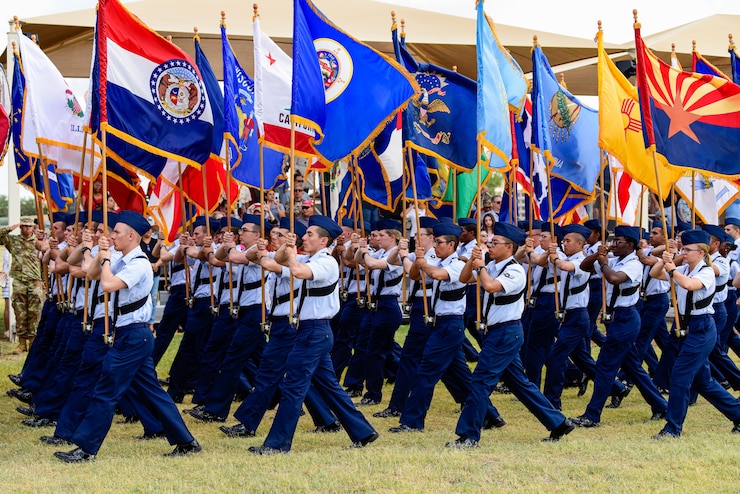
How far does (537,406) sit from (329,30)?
13.9 feet

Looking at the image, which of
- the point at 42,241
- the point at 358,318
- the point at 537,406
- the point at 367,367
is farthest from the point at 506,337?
the point at 42,241

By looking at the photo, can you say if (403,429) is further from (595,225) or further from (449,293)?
(595,225)

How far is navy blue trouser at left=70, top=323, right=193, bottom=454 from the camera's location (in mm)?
7793

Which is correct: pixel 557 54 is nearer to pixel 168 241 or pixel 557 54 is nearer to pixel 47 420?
pixel 168 241

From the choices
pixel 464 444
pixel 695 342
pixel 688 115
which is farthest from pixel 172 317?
pixel 688 115

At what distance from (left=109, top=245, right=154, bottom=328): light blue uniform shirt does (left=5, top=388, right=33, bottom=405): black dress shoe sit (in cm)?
376

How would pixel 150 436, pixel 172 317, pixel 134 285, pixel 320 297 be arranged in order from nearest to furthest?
pixel 134 285 < pixel 320 297 < pixel 150 436 < pixel 172 317

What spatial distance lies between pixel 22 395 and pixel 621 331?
686cm

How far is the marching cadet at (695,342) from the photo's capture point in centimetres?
900

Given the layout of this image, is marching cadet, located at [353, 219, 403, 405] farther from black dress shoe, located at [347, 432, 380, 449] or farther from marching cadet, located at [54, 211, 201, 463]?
marching cadet, located at [54, 211, 201, 463]

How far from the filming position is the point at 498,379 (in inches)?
342

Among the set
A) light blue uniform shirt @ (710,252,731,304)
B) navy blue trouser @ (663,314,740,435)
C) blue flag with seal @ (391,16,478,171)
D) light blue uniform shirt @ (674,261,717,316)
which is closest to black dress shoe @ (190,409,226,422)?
blue flag with seal @ (391,16,478,171)

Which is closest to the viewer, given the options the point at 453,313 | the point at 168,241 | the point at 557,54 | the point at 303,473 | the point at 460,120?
the point at 303,473

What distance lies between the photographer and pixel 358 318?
490 inches
